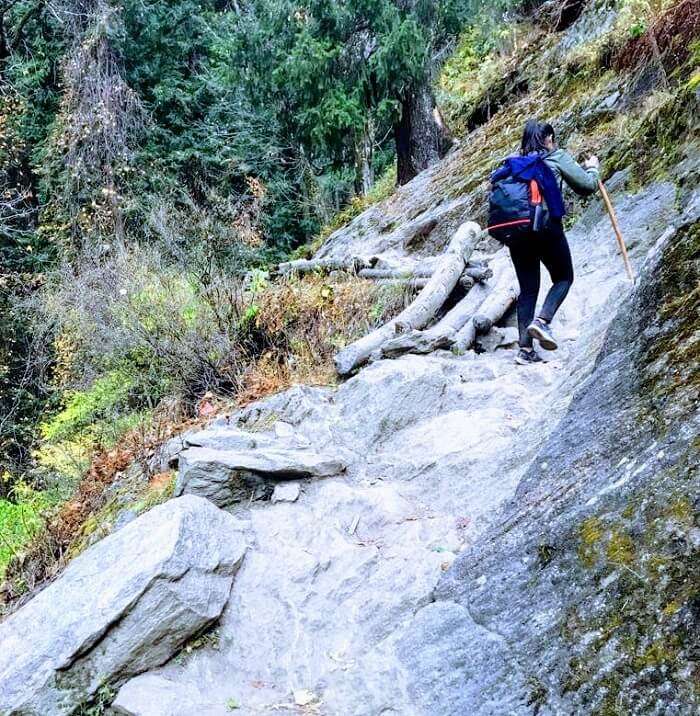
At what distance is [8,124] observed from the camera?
1509 centimetres

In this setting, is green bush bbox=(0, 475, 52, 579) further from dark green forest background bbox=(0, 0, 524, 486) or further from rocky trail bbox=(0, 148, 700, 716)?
rocky trail bbox=(0, 148, 700, 716)

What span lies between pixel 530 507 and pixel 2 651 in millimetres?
2819

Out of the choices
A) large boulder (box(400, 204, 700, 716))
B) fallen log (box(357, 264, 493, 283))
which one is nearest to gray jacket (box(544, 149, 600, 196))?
large boulder (box(400, 204, 700, 716))

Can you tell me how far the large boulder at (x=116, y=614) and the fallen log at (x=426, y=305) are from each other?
278 centimetres

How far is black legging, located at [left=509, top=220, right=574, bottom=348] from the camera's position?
529cm

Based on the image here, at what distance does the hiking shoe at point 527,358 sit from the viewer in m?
5.72

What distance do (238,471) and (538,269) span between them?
3.10 meters

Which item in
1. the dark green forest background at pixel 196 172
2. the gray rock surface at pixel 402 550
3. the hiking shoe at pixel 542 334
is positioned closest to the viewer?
the gray rock surface at pixel 402 550

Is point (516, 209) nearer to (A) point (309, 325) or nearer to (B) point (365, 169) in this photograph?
(A) point (309, 325)

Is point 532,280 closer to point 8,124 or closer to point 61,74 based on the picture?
point 8,124

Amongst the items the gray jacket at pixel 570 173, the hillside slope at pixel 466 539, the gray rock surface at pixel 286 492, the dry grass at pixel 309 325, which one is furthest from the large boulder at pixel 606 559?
the dry grass at pixel 309 325

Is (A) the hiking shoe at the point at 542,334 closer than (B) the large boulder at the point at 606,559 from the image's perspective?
No

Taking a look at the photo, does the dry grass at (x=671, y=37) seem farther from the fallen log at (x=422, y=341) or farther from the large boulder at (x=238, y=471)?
the large boulder at (x=238, y=471)

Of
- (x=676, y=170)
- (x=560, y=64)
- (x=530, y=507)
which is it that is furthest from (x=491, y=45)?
(x=530, y=507)
